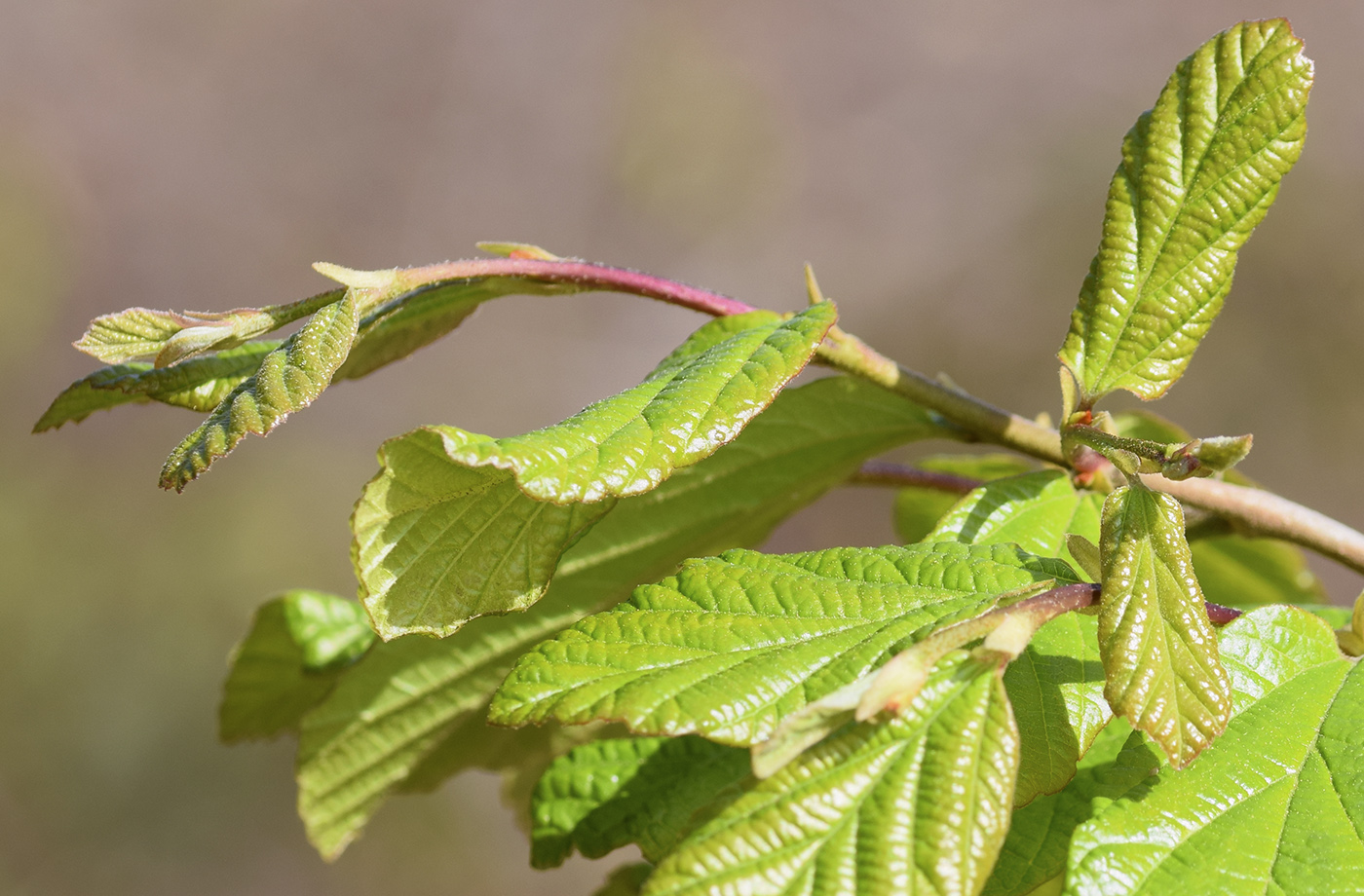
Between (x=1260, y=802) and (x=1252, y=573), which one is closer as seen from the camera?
(x=1260, y=802)

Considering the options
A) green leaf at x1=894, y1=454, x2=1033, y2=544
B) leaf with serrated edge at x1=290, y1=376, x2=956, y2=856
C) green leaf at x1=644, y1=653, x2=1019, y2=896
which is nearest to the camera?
green leaf at x1=644, y1=653, x2=1019, y2=896

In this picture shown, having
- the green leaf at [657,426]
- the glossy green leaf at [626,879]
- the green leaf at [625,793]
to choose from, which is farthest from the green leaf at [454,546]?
the glossy green leaf at [626,879]

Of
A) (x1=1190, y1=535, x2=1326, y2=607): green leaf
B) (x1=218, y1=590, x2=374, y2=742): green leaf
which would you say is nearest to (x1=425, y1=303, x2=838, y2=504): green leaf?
(x1=218, y1=590, x2=374, y2=742): green leaf

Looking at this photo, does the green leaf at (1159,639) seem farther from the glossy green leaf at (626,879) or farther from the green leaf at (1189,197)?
the glossy green leaf at (626,879)

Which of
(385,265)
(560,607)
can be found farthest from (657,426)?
(385,265)

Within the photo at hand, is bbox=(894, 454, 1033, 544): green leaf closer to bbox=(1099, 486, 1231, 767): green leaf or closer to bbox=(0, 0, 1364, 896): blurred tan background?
bbox=(1099, 486, 1231, 767): green leaf

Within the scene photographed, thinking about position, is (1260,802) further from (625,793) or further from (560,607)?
(560,607)
